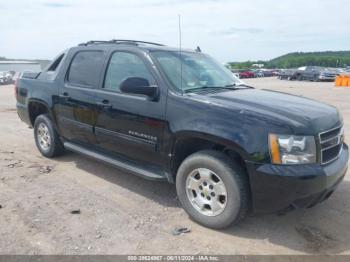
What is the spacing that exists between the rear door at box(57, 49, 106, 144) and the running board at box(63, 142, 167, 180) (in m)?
0.12

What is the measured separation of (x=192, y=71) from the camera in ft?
14.6

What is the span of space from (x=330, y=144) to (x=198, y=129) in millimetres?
1308

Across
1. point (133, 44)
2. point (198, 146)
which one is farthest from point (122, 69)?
point (198, 146)

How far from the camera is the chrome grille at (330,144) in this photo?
3432 millimetres

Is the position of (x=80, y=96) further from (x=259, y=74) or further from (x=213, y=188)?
(x=259, y=74)

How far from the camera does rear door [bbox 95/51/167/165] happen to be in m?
4.07

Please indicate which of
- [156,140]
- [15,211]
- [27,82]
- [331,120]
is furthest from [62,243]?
[27,82]

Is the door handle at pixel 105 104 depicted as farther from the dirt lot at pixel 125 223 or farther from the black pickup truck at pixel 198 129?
the dirt lot at pixel 125 223

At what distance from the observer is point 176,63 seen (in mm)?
4418

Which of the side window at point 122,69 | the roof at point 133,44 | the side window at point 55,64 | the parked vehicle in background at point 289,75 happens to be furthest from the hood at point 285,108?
the parked vehicle in background at point 289,75

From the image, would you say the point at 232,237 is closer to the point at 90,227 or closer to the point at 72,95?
the point at 90,227

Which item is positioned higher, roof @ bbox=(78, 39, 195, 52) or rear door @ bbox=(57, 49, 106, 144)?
roof @ bbox=(78, 39, 195, 52)

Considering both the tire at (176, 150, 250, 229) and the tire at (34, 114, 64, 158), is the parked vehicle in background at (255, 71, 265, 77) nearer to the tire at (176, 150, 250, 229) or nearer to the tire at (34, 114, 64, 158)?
the tire at (34, 114, 64, 158)

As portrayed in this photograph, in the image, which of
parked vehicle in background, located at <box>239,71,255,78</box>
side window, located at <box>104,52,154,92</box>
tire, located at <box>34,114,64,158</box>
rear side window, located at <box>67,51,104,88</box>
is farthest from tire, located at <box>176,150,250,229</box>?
parked vehicle in background, located at <box>239,71,255,78</box>
